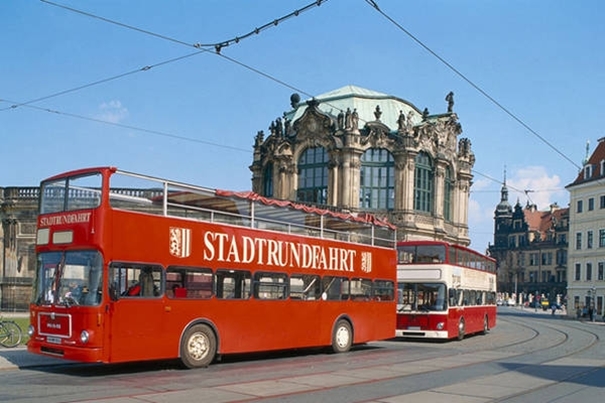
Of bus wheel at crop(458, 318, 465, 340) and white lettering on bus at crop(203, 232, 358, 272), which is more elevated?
white lettering on bus at crop(203, 232, 358, 272)

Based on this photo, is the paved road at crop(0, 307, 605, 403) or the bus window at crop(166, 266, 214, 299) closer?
the paved road at crop(0, 307, 605, 403)

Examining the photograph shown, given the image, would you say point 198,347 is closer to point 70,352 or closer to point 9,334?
point 70,352

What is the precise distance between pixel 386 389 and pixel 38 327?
295 inches

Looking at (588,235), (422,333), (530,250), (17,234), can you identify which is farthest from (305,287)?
(530,250)

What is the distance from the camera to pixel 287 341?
20.0 meters

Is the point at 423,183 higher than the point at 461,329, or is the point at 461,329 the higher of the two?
the point at 423,183

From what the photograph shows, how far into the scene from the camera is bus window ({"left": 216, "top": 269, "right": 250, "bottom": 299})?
17.8m

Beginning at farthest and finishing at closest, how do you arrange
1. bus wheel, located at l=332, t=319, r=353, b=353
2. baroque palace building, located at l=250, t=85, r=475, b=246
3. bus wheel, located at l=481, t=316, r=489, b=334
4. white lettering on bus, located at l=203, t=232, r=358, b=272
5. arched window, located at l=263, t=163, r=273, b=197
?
arched window, located at l=263, t=163, r=273, b=197 < baroque palace building, located at l=250, t=85, r=475, b=246 < bus wheel, located at l=481, t=316, r=489, b=334 < bus wheel, located at l=332, t=319, r=353, b=353 < white lettering on bus, located at l=203, t=232, r=358, b=272

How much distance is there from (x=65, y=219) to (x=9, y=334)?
21.5 ft

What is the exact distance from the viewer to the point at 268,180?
215ft

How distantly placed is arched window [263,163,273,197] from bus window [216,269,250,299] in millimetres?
45831

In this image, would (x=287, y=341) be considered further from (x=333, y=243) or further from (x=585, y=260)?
(x=585, y=260)

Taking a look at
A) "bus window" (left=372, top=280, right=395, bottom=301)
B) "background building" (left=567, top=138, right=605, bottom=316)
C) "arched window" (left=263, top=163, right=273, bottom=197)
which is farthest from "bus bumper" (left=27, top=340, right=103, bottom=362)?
"background building" (left=567, top=138, right=605, bottom=316)

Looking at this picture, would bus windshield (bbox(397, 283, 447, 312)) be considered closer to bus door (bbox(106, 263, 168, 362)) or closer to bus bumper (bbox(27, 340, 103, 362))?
bus door (bbox(106, 263, 168, 362))
